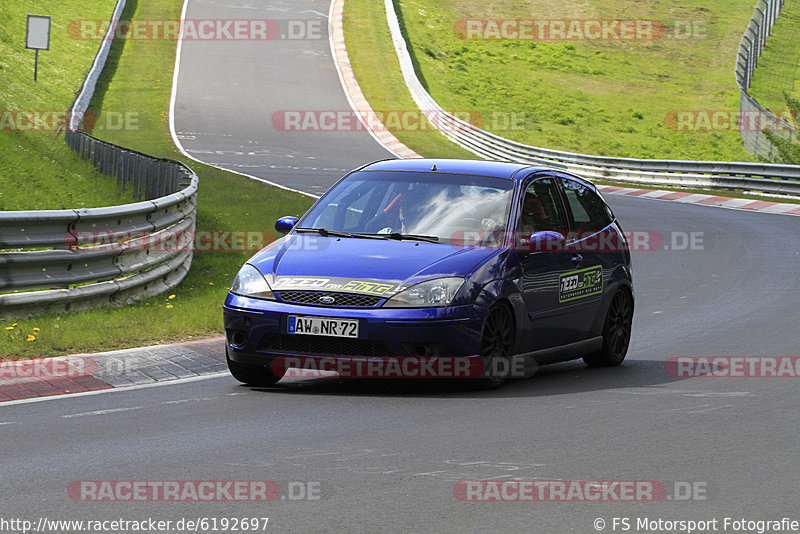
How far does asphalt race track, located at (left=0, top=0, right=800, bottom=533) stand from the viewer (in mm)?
5535

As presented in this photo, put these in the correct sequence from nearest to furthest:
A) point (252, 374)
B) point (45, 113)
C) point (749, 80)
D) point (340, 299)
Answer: point (340, 299), point (252, 374), point (45, 113), point (749, 80)

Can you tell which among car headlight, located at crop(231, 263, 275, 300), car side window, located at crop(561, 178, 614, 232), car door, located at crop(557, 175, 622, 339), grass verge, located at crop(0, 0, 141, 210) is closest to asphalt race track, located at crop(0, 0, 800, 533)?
car door, located at crop(557, 175, 622, 339)

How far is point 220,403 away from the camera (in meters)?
8.23

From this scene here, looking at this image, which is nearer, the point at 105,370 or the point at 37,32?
the point at 105,370

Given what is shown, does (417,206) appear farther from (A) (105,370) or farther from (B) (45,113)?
(B) (45,113)

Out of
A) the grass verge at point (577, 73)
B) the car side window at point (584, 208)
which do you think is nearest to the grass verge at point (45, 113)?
the car side window at point (584, 208)

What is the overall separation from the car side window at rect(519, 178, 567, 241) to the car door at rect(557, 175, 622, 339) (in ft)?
0.48

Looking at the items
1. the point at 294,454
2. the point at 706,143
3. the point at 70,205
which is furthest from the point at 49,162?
the point at 706,143

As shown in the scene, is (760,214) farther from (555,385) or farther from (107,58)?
(107,58)

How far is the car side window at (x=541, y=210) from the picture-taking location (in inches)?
373

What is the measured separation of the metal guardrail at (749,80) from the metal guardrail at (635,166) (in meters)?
3.92

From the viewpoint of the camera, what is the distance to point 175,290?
1369 centimetres

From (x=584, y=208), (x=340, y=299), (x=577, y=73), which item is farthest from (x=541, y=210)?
(x=577, y=73)

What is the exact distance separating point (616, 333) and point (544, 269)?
5.40 ft
